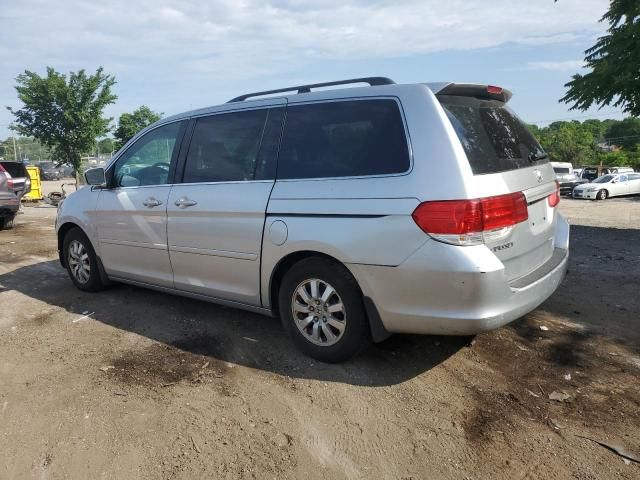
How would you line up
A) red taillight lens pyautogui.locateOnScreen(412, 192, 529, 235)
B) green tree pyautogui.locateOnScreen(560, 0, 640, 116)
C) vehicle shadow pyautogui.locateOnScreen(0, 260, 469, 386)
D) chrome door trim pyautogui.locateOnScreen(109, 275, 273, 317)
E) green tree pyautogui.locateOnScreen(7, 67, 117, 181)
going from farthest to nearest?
green tree pyautogui.locateOnScreen(7, 67, 117, 181) → green tree pyautogui.locateOnScreen(560, 0, 640, 116) → chrome door trim pyautogui.locateOnScreen(109, 275, 273, 317) → vehicle shadow pyautogui.locateOnScreen(0, 260, 469, 386) → red taillight lens pyautogui.locateOnScreen(412, 192, 529, 235)

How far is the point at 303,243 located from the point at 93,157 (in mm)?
26885

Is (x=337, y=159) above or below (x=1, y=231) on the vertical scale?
above

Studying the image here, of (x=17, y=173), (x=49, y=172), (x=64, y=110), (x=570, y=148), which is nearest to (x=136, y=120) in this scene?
(x=49, y=172)

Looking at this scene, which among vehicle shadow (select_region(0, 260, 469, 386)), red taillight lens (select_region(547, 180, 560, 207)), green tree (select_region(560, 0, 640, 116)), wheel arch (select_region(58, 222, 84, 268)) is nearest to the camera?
vehicle shadow (select_region(0, 260, 469, 386))

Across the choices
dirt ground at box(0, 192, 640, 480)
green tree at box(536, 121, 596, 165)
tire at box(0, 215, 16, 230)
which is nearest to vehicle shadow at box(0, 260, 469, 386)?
dirt ground at box(0, 192, 640, 480)

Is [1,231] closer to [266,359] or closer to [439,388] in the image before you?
[266,359]

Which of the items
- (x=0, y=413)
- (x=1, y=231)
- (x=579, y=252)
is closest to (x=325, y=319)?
(x=0, y=413)

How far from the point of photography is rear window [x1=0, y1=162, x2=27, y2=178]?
15.1m

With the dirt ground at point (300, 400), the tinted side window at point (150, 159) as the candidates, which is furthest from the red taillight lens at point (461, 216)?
the tinted side window at point (150, 159)

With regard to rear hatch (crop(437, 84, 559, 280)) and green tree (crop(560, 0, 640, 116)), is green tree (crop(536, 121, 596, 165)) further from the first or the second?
rear hatch (crop(437, 84, 559, 280))

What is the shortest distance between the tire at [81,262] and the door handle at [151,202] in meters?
1.20

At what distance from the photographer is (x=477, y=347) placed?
4031 millimetres

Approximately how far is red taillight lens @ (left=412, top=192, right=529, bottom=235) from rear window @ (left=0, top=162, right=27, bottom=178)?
15366 millimetres

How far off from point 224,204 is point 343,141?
1.10m
